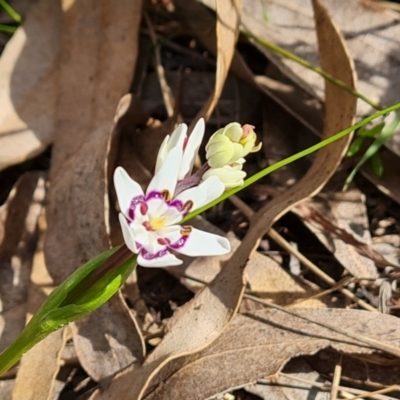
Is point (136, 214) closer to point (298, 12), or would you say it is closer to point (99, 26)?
point (99, 26)

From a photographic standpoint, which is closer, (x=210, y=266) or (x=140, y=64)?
(x=210, y=266)

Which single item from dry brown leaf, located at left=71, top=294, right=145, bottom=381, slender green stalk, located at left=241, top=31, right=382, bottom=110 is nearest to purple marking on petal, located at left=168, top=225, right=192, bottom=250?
dry brown leaf, located at left=71, top=294, right=145, bottom=381

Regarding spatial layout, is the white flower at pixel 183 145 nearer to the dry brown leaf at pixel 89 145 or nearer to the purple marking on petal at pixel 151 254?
the purple marking on petal at pixel 151 254

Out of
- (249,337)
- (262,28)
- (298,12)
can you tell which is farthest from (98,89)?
(249,337)

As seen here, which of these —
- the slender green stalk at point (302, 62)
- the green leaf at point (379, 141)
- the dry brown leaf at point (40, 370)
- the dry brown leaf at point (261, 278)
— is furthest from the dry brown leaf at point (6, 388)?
the slender green stalk at point (302, 62)

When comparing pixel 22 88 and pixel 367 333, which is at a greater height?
pixel 22 88

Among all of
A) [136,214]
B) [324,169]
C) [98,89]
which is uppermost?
[136,214]

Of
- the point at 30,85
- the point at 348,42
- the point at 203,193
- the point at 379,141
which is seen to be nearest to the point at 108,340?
the point at 203,193
